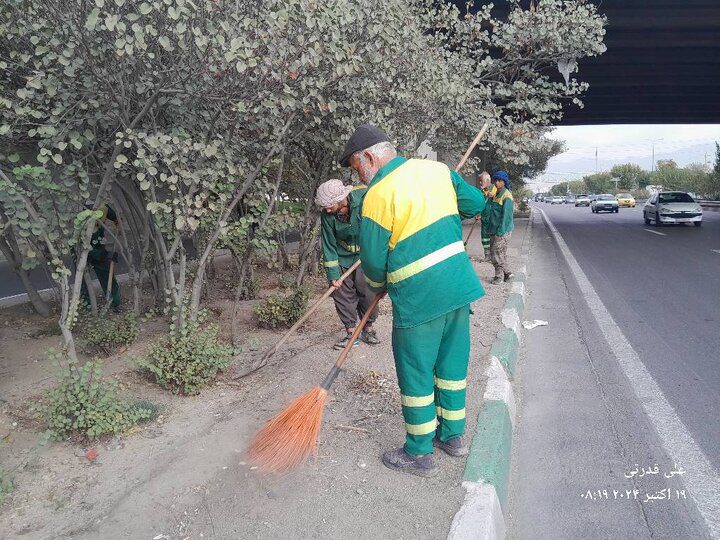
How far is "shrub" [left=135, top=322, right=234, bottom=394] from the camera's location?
391 centimetres

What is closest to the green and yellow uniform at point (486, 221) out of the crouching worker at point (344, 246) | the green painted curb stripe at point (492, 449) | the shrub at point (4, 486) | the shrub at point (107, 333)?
the crouching worker at point (344, 246)

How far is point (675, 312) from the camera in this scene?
672 centimetres

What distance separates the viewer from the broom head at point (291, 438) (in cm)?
304

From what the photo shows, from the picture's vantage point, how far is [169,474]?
3.00 meters

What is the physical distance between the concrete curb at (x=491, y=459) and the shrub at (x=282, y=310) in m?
1.94

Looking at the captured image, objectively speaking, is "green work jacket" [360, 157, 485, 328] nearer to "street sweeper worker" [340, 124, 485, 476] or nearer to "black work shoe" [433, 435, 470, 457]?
"street sweeper worker" [340, 124, 485, 476]

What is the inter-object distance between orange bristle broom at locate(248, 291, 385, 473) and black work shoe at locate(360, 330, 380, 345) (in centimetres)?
218

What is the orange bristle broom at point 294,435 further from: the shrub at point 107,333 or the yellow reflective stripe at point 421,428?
the shrub at point 107,333

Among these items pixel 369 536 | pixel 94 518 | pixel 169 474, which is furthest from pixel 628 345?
pixel 94 518

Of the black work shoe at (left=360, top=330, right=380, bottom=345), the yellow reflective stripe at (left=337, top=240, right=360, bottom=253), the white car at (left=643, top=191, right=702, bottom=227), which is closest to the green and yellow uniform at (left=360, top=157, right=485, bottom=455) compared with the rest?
the yellow reflective stripe at (left=337, top=240, right=360, bottom=253)

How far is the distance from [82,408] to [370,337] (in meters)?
2.75

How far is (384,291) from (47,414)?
82.1 inches

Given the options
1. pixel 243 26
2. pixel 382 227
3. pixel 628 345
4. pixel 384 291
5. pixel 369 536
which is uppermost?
pixel 243 26

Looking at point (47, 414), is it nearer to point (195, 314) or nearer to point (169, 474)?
point (169, 474)
